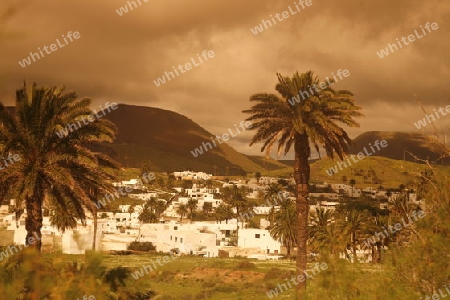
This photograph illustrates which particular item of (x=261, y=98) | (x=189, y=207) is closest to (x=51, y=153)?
(x=261, y=98)

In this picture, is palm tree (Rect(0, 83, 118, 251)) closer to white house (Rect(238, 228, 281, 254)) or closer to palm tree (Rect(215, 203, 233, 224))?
white house (Rect(238, 228, 281, 254))

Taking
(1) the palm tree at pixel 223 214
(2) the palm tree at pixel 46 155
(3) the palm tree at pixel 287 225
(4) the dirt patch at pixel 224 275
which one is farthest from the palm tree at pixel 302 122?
(1) the palm tree at pixel 223 214

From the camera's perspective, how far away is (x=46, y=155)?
1838 centimetres

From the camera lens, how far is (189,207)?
431 ft

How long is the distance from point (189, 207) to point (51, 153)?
374 ft

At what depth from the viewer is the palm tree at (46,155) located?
17.7 m

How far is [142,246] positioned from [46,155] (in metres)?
63.7

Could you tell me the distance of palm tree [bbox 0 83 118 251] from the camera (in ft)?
58.0

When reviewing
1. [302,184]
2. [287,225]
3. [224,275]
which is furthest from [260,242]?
[302,184]

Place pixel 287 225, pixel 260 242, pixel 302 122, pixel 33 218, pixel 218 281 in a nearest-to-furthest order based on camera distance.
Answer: pixel 33 218 < pixel 302 122 < pixel 218 281 < pixel 287 225 < pixel 260 242

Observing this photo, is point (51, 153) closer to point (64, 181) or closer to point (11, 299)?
point (64, 181)

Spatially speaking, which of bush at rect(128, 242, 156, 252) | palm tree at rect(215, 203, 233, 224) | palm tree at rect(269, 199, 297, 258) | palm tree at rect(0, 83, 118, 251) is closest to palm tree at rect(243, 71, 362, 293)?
palm tree at rect(0, 83, 118, 251)

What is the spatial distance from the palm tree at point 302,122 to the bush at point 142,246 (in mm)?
55552

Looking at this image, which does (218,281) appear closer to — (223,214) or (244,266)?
(244,266)
